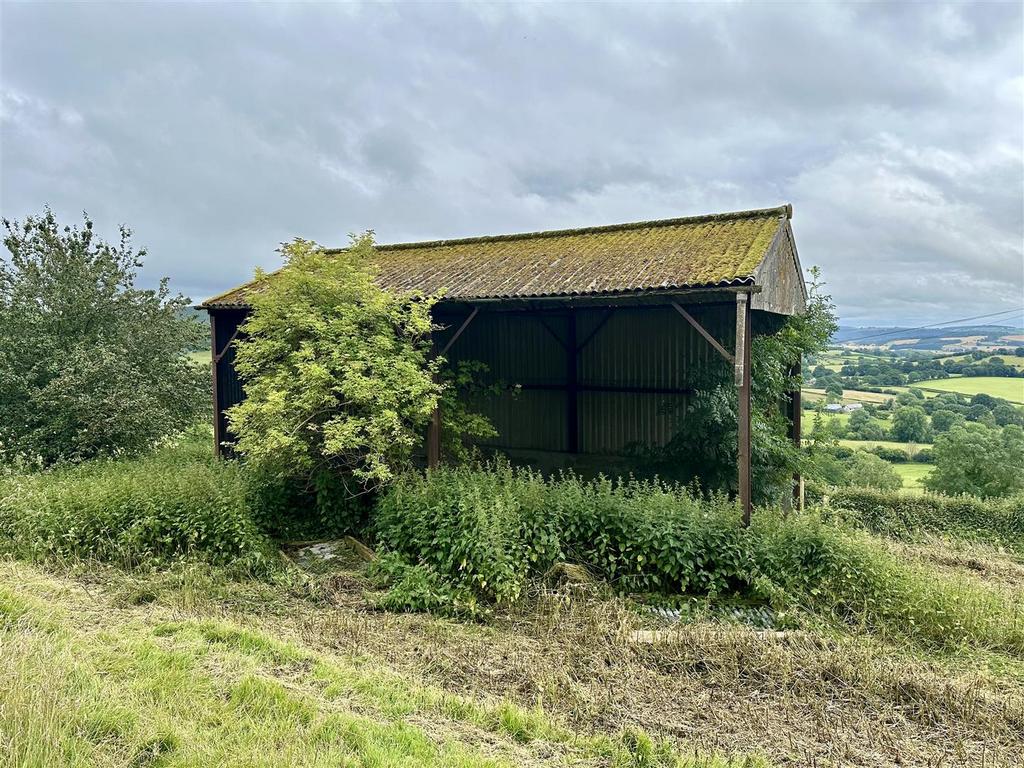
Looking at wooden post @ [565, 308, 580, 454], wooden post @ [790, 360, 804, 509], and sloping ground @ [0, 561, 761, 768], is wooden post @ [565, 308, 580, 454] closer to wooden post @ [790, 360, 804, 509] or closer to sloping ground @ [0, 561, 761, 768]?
wooden post @ [790, 360, 804, 509]

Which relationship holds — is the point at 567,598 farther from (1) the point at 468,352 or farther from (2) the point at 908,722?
(1) the point at 468,352

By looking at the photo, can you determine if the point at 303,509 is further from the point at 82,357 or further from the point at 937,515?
the point at 937,515

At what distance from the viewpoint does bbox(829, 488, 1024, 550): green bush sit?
13078 millimetres

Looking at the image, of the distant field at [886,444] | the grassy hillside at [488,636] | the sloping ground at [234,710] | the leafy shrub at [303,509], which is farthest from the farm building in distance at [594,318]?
the distant field at [886,444]

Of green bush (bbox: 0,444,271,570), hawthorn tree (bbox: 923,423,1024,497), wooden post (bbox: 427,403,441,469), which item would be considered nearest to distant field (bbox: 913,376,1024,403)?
hawthorn tree (bbox: 923,423,1024,497)

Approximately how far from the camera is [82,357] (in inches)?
407

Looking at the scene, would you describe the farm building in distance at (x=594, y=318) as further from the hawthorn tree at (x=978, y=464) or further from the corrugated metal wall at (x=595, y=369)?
the hawthorn tree at (x=978, y=464)

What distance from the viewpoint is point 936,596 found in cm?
582

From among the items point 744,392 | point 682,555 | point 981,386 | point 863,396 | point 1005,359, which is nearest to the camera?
point 682,555

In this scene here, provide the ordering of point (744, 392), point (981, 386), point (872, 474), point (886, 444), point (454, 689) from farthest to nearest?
point (981, 386)
point (886, 444)
point (872, 474)
point (744, 392)
point (454, 689)

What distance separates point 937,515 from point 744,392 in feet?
35.3

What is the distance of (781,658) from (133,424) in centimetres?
1094

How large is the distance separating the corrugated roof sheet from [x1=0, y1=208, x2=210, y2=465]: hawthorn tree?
1.90 meters

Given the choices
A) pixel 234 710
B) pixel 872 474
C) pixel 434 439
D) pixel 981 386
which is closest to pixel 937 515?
pixel 872 474
